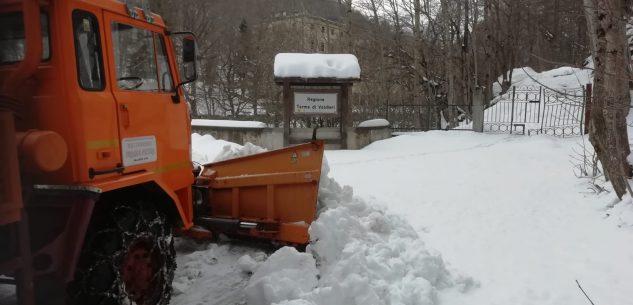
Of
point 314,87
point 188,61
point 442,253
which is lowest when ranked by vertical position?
point 442,253

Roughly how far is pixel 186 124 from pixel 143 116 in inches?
28.7

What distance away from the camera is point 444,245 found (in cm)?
591

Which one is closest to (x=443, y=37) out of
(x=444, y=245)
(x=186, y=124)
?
(x=444, y=245)

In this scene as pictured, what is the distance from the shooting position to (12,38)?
3.18 m

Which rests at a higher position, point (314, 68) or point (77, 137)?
point (314, 68)

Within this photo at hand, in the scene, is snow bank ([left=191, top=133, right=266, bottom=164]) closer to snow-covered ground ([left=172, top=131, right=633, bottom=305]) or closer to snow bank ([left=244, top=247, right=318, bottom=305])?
snow-covered ground ([left=172, top=131, right=633, bottom=305])

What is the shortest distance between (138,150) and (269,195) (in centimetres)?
190

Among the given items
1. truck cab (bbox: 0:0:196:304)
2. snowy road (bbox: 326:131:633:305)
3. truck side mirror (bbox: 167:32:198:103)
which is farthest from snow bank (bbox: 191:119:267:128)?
truck cab (bbox: 0:0:196:304)

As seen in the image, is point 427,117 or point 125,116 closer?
point 125,116

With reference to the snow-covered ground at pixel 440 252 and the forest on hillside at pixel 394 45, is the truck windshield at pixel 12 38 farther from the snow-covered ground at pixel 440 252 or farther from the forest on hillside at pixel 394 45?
the forest on hillside at pixel 394 45

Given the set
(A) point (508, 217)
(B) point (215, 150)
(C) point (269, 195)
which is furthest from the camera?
(B) point (215, 150)

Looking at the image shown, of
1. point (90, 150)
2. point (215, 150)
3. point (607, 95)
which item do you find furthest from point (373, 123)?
point (90, 150)

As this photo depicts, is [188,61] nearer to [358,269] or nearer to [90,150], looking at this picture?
[90,150]

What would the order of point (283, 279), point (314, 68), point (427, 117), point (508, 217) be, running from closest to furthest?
1. point (283, 279)
2. point (508, 217)
3. point (314, 68)
4. point (427, 117)
